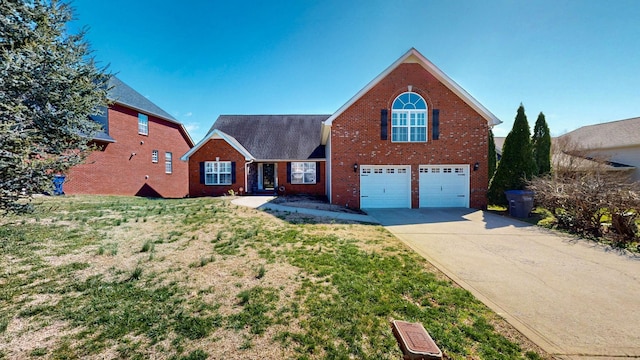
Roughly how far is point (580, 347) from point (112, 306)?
6.13 meters

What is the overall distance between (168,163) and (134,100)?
607cm

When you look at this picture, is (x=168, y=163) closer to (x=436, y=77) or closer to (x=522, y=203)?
(x=436, y=77)

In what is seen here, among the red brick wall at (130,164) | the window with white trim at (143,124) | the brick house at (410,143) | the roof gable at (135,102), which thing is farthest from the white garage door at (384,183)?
the window with white trim at (143,124)

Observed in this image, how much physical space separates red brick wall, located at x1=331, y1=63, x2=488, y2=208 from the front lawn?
7113 mm

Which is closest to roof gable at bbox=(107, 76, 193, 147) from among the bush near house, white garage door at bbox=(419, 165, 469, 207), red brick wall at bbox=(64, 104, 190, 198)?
red brick wall at bbox=(64, 104, 190, 198)

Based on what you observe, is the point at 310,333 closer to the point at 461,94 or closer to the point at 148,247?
the point at 148,247

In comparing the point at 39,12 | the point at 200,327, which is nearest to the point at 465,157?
the point at 200,327

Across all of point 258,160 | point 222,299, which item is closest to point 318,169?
point 258,160

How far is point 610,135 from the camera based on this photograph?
21.2 metres

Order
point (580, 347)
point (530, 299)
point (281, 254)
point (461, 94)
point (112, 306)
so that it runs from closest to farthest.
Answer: point (580, 347)
point (112, 306)
point (530, 299)
point (281, 254)
point (461, 94)

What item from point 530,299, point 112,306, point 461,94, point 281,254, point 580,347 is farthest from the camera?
point 461,94

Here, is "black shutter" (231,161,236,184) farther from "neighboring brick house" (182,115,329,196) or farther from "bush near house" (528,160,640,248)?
"bush near house" (528,160,640,248)

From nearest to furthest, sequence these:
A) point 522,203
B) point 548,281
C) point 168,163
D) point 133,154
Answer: point 548,281 → point 522,203 → point 133,154 → point 168,163

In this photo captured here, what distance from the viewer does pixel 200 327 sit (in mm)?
3203
